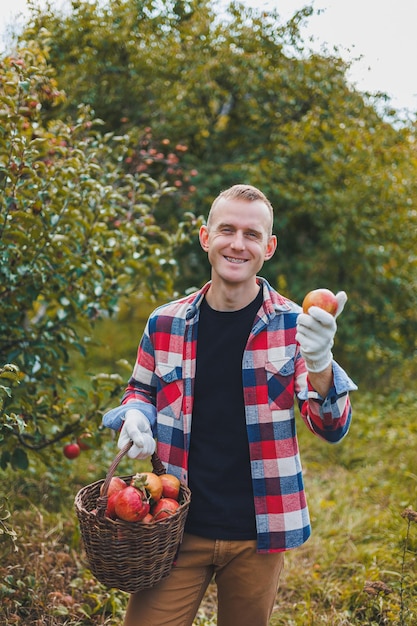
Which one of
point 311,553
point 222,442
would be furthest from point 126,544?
point 311,553

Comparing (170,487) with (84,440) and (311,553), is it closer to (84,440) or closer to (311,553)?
(84,440)

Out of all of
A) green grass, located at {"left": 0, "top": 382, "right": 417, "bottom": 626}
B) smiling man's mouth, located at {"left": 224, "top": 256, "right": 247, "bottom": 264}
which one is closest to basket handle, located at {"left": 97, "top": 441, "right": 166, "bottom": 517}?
smiling man's mouth, located at {"left": 224, "top": 256, "right": 247, "bottom": 264}

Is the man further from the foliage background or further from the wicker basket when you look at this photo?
the foliage background

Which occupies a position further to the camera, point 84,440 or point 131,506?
point 84,440

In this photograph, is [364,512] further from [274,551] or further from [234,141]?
[234,141]

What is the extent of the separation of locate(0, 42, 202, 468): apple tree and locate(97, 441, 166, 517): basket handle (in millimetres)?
760

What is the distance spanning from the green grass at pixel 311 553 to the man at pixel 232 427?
0.67 m

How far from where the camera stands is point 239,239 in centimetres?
201

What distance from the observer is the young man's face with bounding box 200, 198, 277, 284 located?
202 cm

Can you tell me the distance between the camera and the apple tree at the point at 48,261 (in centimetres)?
263

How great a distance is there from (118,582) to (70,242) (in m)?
1.49

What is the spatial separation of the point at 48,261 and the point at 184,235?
0.74 metres

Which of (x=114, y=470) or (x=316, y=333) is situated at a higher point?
(x=316, y=333)

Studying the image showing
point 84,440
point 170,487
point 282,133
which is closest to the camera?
point 170,487
